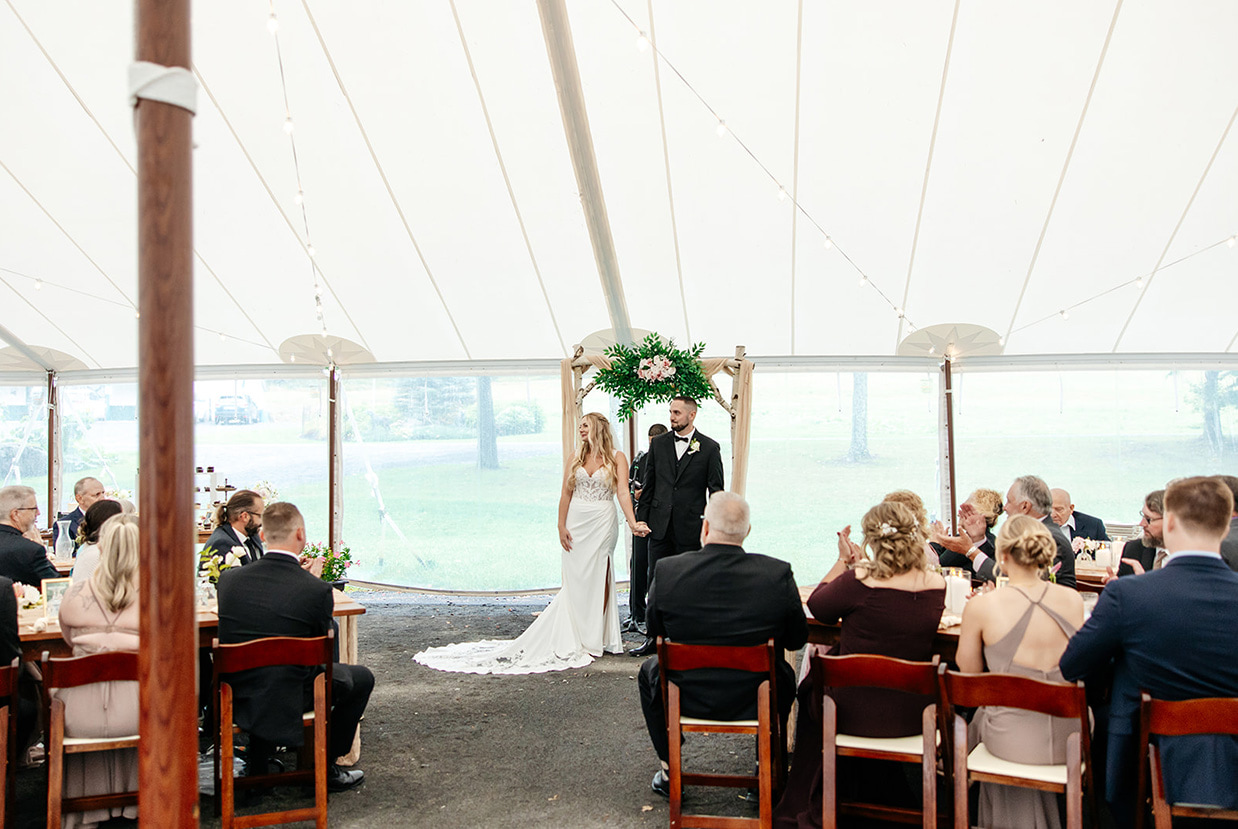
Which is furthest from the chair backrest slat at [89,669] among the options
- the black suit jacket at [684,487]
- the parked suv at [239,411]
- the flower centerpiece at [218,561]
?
the parked suv at [239,411]

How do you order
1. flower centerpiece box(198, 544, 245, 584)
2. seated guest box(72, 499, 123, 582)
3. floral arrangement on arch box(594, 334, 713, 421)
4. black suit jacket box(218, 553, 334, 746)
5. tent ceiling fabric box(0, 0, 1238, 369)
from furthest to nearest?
floral arrangement on arch box(594, 334, 713, 421), tent ceiling fabric box(0, 0, 1238, 369), seated guest box(72, 499, 123, 582), flower centerpiece box(198, 544, 245, 584), black suit jacket box(218, 553, 334, 746)

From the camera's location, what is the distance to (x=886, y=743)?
3113 mm

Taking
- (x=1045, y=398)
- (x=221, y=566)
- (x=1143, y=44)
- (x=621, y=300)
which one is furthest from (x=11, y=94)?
(x=1045, y=398)

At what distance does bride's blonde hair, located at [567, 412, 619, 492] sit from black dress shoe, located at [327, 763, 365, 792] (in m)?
2.84

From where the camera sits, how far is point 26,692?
13.0 feet

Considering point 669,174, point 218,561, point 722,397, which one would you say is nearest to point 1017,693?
point 218,561

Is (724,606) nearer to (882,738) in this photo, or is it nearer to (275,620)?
(882,738)

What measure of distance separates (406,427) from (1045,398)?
9.14 m

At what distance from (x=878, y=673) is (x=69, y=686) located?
8.83ft

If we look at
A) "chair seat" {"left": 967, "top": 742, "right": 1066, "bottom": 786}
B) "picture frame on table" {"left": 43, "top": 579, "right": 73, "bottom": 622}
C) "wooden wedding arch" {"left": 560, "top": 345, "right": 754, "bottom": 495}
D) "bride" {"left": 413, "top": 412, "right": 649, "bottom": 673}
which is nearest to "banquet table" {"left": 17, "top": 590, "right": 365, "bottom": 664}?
"picture frame on table" {"left": 43, "top": 579, "right": 73, "bottom": 622}

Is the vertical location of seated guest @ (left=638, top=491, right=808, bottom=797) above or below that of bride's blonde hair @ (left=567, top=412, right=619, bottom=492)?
below

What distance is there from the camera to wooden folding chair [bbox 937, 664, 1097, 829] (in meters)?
2.74

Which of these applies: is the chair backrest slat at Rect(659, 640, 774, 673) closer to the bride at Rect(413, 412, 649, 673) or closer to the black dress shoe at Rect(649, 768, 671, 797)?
the black dress shoe at Rect(649, 768, 671, 797)

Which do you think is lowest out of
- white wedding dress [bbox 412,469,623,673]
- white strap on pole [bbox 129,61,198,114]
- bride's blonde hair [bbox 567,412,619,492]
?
white wedding dress [bbox 412,469,623,673]
